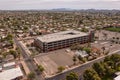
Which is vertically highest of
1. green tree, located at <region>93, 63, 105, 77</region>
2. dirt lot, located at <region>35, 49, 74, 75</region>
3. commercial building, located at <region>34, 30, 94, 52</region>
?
commercial building, located at <region>34, 30, 94, 52</region>

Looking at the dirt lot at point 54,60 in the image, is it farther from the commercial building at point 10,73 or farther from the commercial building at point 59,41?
the commercial building at point 10,73

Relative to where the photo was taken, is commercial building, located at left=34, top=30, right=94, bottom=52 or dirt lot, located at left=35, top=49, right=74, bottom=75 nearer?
dirt lot, located at left=35, top=49, right=74, bottom=75

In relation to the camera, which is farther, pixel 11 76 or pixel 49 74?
pixel 49 74

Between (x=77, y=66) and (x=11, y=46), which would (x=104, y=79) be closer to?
(x=77, y=66)


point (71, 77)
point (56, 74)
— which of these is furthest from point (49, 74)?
point (71, 77)

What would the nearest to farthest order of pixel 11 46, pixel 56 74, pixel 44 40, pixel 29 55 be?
pixel 56 74 < pixel 29 55 < pixel 44 40 < pixel 11 46

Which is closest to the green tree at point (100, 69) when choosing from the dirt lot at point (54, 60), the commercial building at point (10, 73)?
the dirt lot at point (54, 60)

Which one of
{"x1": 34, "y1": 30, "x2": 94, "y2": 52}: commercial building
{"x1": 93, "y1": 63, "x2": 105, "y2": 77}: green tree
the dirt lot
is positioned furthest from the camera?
{"x1": 34, "y1": 30, "x2": 94, "y2": 52}: commercial building

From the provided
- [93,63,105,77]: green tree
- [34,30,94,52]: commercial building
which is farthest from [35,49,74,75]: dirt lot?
[93,63,105,77]: green tree

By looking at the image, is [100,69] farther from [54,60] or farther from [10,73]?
[10,73]

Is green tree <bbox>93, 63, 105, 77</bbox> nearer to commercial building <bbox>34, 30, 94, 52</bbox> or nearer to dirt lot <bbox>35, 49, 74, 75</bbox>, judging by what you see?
dirt lot <bbox>35, 49, 74, 75</bbox>

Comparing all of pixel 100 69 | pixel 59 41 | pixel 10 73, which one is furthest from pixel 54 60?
pixel 100 69
